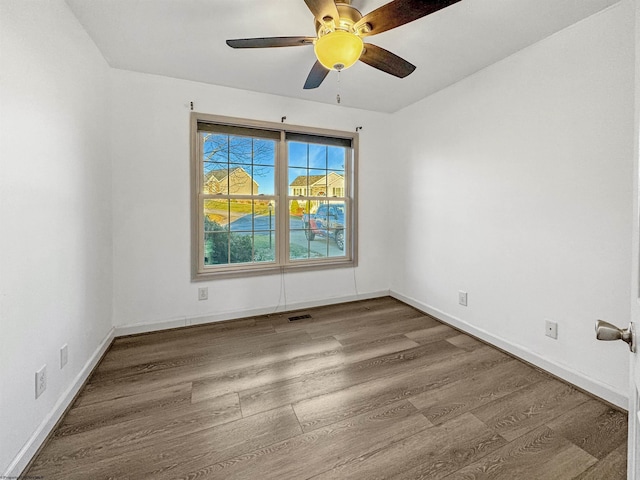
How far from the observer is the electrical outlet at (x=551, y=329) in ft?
6.79

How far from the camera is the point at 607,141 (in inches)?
69.3

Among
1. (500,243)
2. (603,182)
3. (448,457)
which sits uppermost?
(603,182)

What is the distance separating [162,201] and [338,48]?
6.98 ft

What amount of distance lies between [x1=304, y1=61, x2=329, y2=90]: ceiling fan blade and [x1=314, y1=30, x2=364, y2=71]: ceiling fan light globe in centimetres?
30

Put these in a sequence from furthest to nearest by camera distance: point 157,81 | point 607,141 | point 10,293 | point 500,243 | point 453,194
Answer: point 453,194, point 157,81, point 500,243, point 607,141, point 10,293

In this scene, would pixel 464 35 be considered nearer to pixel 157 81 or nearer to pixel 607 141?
pixel 607 141

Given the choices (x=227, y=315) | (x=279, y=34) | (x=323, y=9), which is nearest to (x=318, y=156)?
(x=279, y=34)

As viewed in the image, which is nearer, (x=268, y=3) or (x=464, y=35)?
(x=268, y=3)

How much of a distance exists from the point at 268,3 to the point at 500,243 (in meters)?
2.50

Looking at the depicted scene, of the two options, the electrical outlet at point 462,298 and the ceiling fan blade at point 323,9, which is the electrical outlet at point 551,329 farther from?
the ceiling fan blade at point 323,9

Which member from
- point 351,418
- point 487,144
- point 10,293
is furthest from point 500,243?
point 10,293

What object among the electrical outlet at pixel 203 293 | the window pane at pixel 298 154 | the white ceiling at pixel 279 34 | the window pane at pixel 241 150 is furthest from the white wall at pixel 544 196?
the electrical outlet at pixel 203 293

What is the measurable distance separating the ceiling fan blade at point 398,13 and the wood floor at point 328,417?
7.14ft

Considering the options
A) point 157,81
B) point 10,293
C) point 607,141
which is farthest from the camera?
point 157,81
